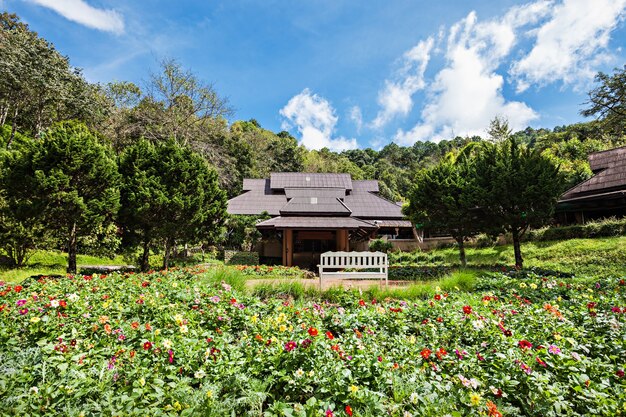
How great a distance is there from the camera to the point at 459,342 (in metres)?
3.64

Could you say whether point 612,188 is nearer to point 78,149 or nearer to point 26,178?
point 78,149

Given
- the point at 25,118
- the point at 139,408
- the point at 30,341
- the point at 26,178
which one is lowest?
the point at 139,408

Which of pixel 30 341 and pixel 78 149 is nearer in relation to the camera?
pixel 30 341

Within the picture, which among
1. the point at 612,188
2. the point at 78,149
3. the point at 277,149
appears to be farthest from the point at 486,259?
the point at 277,149

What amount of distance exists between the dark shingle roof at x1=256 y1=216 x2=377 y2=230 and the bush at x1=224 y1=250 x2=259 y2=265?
2.14m

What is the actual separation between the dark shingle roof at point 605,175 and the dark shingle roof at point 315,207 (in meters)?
13.0

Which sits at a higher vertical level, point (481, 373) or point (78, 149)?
point (78, 149)

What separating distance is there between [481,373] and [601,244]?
1651cm

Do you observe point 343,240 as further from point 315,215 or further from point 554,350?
point 554,350

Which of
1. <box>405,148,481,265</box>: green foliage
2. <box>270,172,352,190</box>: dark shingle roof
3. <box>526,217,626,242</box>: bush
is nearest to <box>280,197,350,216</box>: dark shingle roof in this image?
<box>405,148,481,265</box>: green foliage

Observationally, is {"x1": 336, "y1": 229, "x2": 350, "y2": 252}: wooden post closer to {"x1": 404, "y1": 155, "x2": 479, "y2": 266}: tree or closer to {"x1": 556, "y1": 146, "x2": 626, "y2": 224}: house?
{"x1": 404, "y1": 155, "x2": 479, "y2": 266}: tree

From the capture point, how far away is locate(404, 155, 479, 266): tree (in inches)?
526

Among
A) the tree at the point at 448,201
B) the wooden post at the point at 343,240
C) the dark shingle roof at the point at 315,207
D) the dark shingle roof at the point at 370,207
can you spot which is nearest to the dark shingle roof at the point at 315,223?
the wooden post at the point at 343,240

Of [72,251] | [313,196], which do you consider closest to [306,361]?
[72,251]
